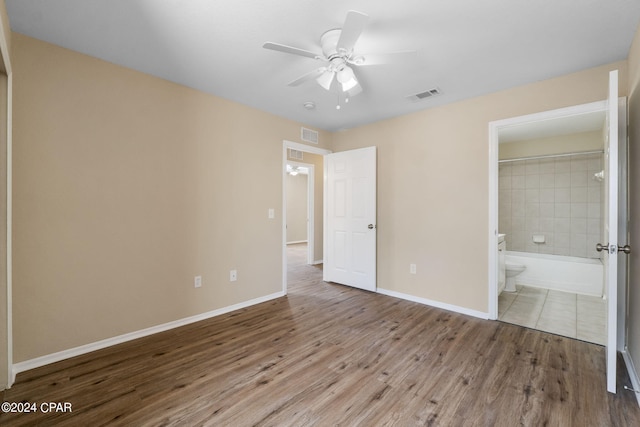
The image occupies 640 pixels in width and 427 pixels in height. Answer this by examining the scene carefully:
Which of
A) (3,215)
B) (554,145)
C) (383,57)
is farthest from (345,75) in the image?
(554,145)

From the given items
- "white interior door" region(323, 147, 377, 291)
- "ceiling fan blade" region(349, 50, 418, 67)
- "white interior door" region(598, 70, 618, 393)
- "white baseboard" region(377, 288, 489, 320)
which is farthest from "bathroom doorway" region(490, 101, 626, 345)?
"ceiling fan blade" region(349, 50, 418, 67)

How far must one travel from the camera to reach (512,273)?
4.01 meters

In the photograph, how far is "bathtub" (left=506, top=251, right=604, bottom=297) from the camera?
3881mm

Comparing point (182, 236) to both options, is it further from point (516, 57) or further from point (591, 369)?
point (591, 369)

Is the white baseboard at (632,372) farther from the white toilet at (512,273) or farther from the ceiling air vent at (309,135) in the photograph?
the ceiling air vent at (309,135)

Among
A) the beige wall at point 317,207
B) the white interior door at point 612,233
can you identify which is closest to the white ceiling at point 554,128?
the white interior door at point 612,233

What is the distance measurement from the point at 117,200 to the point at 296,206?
6.80m

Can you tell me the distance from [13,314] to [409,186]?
4.01 metres

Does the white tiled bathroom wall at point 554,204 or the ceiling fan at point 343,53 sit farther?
the white tiled bathroom wall at point 554,204

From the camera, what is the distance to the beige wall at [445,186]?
9.21 feet

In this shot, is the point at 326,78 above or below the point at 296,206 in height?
above

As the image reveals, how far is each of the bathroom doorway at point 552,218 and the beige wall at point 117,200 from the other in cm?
306

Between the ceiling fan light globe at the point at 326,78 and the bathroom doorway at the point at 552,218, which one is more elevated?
the ceiling fan light globe at the point at 326,78

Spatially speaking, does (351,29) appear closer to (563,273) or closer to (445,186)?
(445,186)
